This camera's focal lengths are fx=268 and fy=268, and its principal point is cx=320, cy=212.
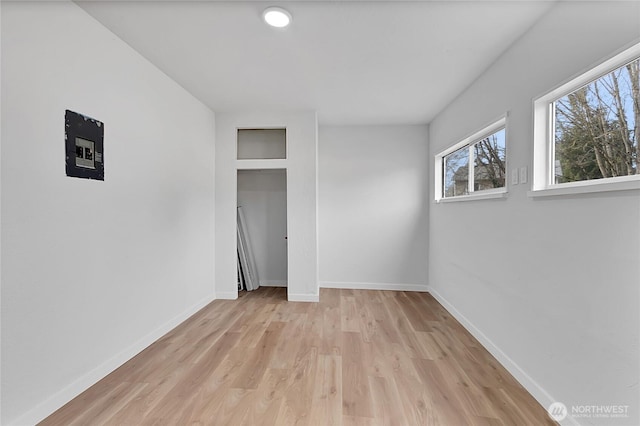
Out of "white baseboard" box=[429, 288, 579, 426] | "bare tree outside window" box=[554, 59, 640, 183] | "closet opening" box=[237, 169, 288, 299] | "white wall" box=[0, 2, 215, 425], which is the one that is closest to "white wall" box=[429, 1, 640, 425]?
"white baseboard" box=[429, 288, 579, 426]

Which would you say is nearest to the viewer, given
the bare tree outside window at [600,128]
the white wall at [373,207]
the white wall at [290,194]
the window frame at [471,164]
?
the bare tree outside window at [600,128]

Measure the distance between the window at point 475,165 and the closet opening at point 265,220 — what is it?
95.2 inches

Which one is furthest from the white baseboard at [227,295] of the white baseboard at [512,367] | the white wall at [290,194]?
the white baseboard at [512,367]

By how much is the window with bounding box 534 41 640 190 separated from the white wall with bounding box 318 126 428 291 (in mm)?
2357

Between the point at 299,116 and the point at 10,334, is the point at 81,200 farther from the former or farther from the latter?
the point at 299,116

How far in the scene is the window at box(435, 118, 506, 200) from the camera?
2.42m

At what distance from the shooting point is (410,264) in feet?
13.8

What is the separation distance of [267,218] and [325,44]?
283 centimetres

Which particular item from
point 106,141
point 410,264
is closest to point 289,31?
point 106,141

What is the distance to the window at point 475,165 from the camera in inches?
95.3

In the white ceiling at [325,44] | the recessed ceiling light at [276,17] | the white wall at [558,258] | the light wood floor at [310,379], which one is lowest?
the light wood floor at [310,379]

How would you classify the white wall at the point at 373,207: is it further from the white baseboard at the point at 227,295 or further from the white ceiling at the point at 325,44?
the white baseboard at the point at 227,295

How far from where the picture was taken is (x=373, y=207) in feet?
13.8
